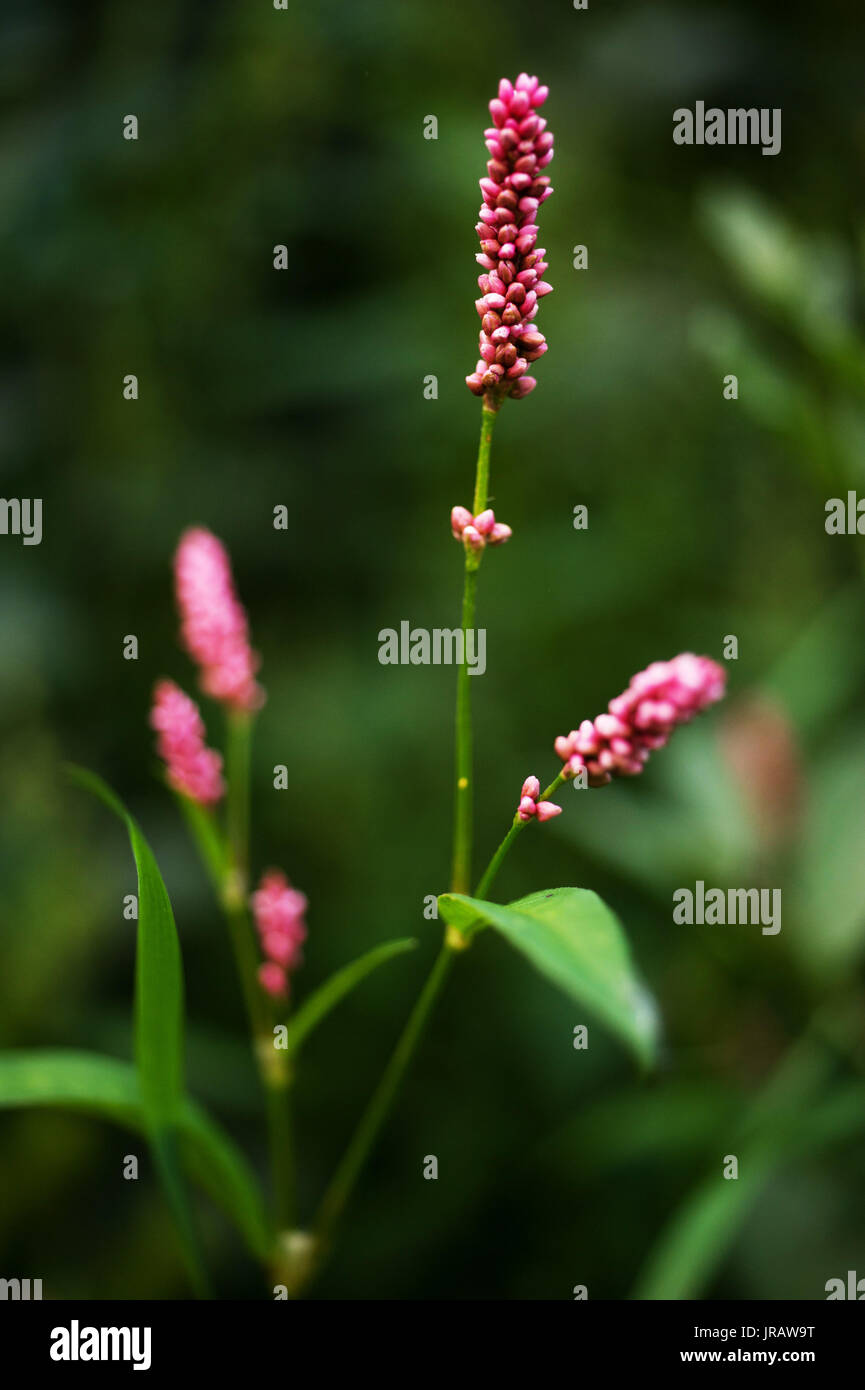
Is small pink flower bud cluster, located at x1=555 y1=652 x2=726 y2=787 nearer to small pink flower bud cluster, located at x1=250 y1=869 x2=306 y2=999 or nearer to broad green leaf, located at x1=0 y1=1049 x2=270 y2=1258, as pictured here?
small pink flower bud cluster, located at x1=250 y1=869 x2=306 y2=999

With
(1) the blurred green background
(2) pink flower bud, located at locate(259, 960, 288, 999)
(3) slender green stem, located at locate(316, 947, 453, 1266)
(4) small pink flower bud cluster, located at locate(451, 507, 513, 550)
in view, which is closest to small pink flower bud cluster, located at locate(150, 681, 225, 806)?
(2) pink flower bud, located at locate(259, 960, 288, 999)

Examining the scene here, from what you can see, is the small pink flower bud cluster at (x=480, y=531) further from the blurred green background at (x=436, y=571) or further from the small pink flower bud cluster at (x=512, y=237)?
the blurred green background at (x=436, y=571)

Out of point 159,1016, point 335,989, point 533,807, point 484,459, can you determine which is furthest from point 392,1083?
point 484,459

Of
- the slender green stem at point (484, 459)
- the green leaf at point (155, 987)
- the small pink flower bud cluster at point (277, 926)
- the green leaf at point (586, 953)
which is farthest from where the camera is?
the small pink flower bud cluster at point (277, 926)

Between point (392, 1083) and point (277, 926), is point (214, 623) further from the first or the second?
point (392, 1083)

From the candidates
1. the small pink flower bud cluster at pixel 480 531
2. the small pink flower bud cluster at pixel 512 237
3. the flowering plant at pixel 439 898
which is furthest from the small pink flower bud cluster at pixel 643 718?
the small pink flower bud cluster at pixel 512 237

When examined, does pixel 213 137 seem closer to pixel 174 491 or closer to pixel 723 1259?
pixel 174 491

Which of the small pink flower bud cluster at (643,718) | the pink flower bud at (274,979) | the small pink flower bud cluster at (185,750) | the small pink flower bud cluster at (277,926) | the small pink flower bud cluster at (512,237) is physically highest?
the small pink flower bud cluster at (512,237)
